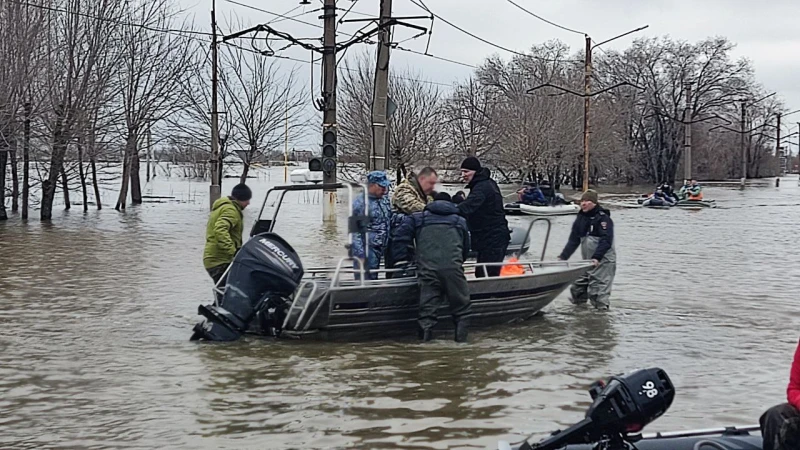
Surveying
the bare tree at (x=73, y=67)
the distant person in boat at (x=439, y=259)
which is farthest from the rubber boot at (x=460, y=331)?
the bare tree at (x=73, y=67)

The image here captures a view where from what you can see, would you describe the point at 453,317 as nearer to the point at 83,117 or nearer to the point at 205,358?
the point at 205,358

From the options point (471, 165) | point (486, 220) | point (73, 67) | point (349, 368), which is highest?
point (73, 67)

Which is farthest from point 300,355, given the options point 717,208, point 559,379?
point 717,208

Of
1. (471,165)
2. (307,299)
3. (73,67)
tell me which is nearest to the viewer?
(307,299)

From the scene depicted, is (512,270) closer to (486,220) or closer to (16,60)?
(486,220)

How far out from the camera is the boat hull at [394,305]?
10.2 metres

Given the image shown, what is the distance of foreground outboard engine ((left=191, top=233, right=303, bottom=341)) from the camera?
10.3 metres

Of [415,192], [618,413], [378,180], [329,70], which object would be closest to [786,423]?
[618,413]

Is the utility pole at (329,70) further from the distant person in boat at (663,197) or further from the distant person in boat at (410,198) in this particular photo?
the distant person in boat at (663,197)

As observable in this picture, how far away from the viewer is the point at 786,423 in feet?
16.8

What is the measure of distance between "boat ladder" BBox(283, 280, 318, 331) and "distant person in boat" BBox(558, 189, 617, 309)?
12.6 ft

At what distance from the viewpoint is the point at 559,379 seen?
9172 mm

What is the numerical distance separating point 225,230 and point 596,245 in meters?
4.66

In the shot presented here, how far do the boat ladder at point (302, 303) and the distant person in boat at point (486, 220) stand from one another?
7.31 ft
